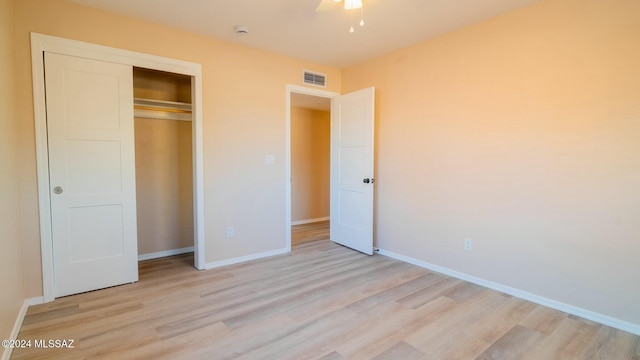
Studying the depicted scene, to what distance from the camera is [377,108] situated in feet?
13.0

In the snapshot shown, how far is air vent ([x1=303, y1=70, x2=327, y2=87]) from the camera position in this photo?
4.08m

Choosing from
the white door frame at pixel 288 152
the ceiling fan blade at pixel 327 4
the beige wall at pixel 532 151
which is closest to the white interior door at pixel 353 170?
→ the beige wall at pixel 532 151

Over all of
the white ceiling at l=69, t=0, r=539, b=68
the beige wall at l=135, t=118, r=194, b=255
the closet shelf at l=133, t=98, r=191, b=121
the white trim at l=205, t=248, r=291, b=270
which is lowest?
the white trim at l=205, t=248, r=291, b=270

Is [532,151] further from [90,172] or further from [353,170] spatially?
[90,172]

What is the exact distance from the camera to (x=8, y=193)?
2051 mm

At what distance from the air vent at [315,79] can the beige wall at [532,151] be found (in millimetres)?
1074

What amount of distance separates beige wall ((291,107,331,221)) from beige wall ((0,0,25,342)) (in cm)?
397

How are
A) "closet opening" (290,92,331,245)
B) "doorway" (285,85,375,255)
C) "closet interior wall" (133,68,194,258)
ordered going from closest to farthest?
1. "closet interior wall" (133,68,194,258)
2. "doorway" (285,85,375,255)
3. "closet opening" (290,92,331,245)

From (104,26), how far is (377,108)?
9.89ft

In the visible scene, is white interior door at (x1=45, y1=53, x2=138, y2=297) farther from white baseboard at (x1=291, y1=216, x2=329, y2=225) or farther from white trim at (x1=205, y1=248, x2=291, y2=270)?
white baseboard at (x1=291, y1=216, x2=329, y2=225)

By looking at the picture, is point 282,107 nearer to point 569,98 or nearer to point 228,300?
point 228,300

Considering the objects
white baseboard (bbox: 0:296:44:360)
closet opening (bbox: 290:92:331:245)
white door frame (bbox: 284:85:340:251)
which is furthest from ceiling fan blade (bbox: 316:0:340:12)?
closet opening (bbox: 290:92:331:245)

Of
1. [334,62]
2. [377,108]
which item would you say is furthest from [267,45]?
[377,108]

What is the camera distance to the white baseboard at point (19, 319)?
1.80 m
